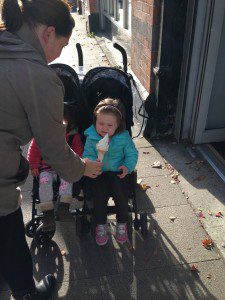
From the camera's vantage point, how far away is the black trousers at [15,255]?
82.5 inches

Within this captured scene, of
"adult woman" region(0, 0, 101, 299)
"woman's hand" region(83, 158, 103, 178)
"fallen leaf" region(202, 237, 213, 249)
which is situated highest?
"adult woman" region(0, 0, 101, 299)

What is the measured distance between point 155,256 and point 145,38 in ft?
11.1

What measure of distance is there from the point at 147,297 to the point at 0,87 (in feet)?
7.28

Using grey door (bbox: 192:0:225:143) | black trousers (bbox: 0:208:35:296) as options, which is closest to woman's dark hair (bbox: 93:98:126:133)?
black trousers (bbox: 0:208:35:296)

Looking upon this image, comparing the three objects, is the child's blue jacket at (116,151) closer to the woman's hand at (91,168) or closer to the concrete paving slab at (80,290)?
the woman's hand at (91,168)

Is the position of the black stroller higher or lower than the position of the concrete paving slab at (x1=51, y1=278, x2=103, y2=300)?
higher

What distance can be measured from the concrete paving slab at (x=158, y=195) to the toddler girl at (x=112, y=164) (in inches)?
30.6

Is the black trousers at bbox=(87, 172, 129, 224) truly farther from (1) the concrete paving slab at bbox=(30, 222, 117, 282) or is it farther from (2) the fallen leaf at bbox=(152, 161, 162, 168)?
(2) the fallen leaf at bbox=(152, 161, 162, 168)

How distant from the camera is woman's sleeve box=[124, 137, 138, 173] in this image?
3020 mm

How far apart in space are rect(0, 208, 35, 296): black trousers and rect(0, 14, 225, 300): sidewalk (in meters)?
0.48

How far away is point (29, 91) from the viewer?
5.12ft

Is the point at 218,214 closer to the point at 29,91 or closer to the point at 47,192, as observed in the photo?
the point at 47,192

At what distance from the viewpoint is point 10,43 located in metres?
1.57

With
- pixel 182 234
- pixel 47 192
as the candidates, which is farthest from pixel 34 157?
pixel 182 234
